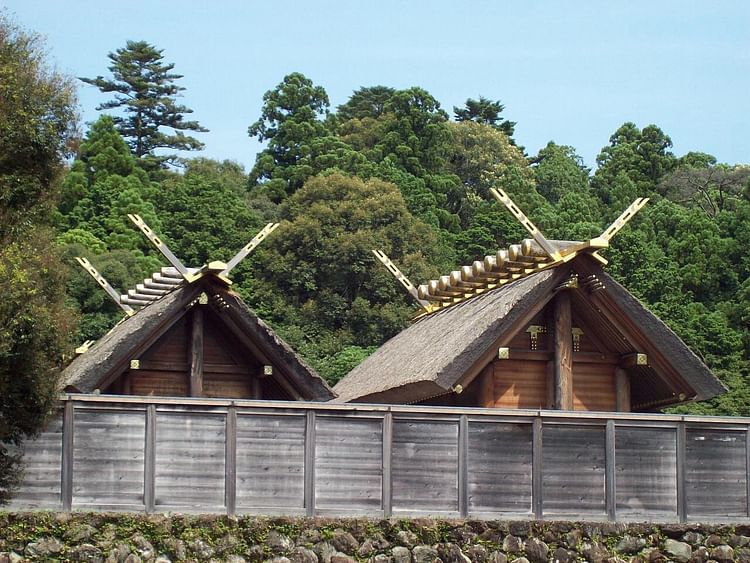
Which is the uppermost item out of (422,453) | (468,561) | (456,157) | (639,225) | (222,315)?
(456,157)

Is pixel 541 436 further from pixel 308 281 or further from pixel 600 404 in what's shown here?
pixel 308 281

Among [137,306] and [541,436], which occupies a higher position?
[137,306]

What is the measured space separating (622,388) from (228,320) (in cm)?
570

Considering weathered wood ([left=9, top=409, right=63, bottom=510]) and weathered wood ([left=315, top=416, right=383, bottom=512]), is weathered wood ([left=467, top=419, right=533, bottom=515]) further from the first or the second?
weathered wood ([left=9, top=409, right=63, bottom=510])

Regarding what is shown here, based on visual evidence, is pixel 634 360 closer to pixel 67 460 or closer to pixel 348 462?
pixel 348 462

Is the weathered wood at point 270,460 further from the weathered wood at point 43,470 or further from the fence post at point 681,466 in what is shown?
the fence post at point 681,466

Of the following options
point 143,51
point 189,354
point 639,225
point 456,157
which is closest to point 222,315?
point 189,354

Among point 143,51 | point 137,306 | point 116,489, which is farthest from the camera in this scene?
point 143,51

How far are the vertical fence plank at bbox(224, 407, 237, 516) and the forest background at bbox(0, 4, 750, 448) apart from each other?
2164 centimetres

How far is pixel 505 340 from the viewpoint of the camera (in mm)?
19969

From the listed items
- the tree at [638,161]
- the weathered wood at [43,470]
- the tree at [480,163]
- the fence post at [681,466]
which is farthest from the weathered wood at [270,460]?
the tree at [638,161]

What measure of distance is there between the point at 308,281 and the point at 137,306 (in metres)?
24.2

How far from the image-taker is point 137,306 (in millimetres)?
26312

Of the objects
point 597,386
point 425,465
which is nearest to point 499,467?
point 425,465
